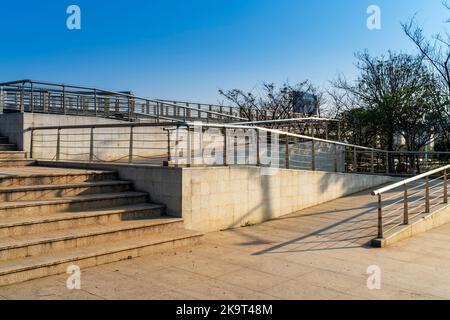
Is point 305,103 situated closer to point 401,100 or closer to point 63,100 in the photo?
point 401,100

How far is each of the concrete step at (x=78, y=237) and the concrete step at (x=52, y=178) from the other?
1700 millimetres

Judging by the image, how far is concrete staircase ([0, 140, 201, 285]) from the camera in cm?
504

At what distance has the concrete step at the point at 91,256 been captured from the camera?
4660 millimetres

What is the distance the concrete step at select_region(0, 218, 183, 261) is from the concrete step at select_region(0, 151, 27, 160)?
515cm

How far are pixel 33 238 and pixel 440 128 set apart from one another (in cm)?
1749

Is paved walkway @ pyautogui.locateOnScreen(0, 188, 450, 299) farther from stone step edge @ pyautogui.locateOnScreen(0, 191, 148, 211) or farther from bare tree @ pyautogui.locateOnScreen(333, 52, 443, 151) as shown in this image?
bare tree @ pyautogui.locateOnScreen(333, 52, 443, 151)

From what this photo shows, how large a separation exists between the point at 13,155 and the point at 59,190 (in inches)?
158

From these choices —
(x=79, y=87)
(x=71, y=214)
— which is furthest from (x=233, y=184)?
(x=79, y=87)

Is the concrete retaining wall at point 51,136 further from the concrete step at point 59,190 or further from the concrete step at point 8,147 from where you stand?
the concrete step at point 59,190

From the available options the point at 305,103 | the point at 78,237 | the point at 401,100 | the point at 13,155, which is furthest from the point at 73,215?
the point at 305,103

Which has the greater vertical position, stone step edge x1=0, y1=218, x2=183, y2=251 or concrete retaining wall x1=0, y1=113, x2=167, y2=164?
concrete retaining wall x1=0, y1=113, x2=167, y2=164

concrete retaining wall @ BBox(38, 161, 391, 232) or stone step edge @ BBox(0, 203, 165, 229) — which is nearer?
stone step edge @ BBox(0, 203, 165, 229)

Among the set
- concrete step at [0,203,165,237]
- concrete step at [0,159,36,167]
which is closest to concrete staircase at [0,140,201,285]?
concrete step at [0,203,165,237]
